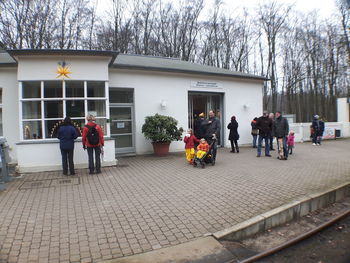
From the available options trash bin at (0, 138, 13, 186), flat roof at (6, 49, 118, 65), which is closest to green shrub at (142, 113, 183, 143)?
flat roof at (6, 49, 118, 65)

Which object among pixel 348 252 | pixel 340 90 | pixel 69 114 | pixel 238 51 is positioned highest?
pixel 238 51

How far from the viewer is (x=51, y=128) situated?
869cm

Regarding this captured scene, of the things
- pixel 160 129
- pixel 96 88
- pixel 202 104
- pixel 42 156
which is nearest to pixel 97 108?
pixel 96 88

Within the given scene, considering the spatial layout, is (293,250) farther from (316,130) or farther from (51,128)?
(316,130)

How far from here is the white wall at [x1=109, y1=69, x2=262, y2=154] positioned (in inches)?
443

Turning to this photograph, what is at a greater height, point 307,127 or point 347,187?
point 307,127

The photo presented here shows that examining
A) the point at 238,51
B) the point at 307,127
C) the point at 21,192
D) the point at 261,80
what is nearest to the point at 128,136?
the point at 21,192

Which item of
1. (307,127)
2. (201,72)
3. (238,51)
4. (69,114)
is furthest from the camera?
(238,51)

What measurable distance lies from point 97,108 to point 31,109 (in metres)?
2.25

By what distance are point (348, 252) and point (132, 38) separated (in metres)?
27.5

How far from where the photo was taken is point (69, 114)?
29.0 ft

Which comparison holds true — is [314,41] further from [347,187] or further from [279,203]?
[279,203]

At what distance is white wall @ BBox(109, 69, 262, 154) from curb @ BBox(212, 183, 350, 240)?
7546 millimetres

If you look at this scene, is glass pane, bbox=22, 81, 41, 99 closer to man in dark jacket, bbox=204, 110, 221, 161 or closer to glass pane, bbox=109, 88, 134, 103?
glass pane, bbox=109, 88, 134, 103
